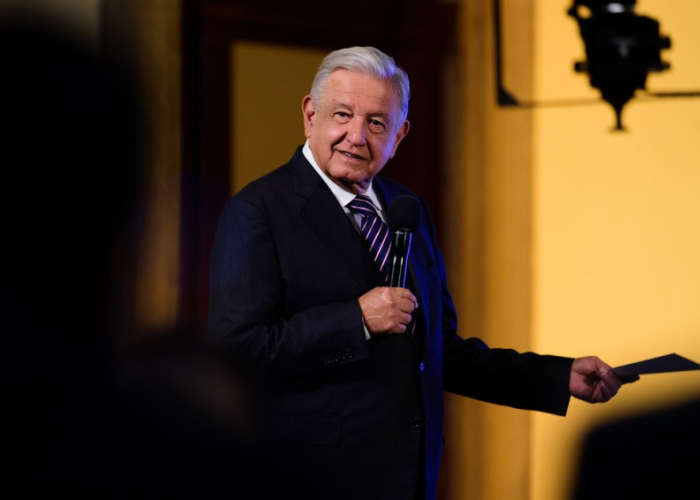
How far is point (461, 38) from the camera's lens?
320 cm

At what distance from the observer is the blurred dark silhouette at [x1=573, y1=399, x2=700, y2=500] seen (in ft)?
9.07

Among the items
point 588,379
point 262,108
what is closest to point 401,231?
point 588,379

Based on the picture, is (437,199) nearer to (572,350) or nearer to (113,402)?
(572,350)

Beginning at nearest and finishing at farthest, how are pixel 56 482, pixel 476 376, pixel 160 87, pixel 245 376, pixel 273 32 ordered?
pixel 56 482, pixel 245 376, pixel 476 376, pixel 160 87, pixel 273 32

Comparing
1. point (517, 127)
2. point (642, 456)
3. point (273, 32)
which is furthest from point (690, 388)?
point (273, 32)

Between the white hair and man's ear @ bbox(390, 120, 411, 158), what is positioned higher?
the white hair

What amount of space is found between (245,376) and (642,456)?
2421mm

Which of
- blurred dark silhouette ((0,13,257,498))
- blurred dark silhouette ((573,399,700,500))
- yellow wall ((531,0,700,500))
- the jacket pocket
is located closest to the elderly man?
the jacket pocket

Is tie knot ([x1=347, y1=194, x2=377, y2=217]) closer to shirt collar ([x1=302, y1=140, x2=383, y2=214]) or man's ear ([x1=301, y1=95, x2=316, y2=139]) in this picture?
shirt collar ([x1=302, y1=140, x2=383, y2=214])

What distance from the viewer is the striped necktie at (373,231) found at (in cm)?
155

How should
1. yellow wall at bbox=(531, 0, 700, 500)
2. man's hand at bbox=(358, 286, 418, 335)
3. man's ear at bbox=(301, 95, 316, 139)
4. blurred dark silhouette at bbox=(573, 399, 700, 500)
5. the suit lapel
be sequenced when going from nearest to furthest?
man's hand at bbox=(358, 286, 418, 335) < the suit lapel < man's ear at bbox=(301, 95, 316, 139) < blurred dark silhouette at bbox=(573, 399, 700, 500) < yellow wall at bbox=(531, 0, 700, 500)

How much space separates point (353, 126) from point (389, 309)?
37cm

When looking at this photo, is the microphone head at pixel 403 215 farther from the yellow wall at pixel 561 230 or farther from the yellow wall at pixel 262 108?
the yellow wall at pixel 561 230

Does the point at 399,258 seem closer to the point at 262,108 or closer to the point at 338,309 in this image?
the point at 338,309
